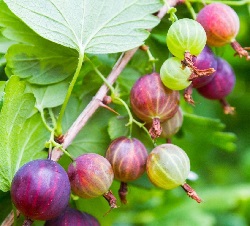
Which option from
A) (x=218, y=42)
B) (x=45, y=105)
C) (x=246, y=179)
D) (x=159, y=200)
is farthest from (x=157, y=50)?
(x=246, y=179)

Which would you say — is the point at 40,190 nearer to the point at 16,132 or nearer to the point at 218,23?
the point at 16,132

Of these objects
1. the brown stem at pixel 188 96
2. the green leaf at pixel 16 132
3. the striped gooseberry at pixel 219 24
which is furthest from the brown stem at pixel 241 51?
the green leaf at pixel 16 132

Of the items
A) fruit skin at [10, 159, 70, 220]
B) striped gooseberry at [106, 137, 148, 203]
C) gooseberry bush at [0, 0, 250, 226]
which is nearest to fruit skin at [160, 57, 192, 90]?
gooseberry bush at [0, 0, 250, 226]

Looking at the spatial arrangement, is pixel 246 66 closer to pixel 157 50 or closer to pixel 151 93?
pixel 157 50

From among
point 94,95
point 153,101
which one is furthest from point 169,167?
point 94,95

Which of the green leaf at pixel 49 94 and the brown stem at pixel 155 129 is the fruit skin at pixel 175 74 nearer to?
the brown stem at pixel 155 129

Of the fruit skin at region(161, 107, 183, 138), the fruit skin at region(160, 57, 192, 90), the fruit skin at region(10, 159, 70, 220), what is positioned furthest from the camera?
the fruit skin at region(161, 107, 183, 138)

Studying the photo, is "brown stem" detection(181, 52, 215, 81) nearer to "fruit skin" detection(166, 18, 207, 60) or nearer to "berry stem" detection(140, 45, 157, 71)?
"fruit skin" detection(166, 18, 207, 60)
